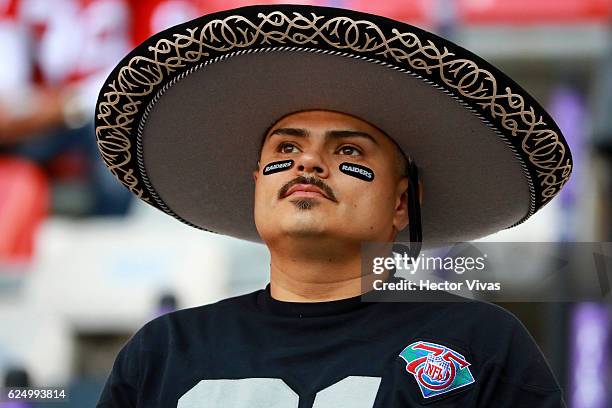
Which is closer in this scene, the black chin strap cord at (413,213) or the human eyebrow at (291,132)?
the human eyebrow at (291,132)

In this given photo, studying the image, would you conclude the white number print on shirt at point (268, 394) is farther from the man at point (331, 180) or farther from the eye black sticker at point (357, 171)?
the eye black sticker at point (357, 171)

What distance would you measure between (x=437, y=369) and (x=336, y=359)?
0.20m

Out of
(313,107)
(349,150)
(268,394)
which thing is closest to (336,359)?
(268,394)

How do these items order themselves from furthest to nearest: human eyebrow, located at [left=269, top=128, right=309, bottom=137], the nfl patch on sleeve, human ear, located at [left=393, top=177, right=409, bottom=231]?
A: 1. human ear, located at [left=393, top=177, right=409, bottom=231]
2. human eyebrow, located at [left=269, top=128, right=309, bottom=137]
3. the nfl patch on sleeve

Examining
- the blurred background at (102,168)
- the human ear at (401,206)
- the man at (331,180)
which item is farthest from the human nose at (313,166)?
the blurred background at (102,168)

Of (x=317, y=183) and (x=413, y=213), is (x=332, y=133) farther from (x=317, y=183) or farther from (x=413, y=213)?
(x=413, y=213)

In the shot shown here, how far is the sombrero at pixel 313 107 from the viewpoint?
2.48 meters

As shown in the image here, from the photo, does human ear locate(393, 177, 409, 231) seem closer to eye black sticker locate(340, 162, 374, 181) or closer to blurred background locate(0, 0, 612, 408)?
eye black sticker locate(340, 162, 374, 181)

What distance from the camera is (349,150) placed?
2.72 meters

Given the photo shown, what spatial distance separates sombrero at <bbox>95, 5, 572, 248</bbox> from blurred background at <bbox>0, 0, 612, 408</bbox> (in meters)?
6.36

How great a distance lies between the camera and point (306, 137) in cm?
273

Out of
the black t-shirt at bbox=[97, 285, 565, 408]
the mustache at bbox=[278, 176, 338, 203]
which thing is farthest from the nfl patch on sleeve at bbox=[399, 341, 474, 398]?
the mustache at bbox=[278, 176, 338, 203]

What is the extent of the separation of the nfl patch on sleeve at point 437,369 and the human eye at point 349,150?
46cm

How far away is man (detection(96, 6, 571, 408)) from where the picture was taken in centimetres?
246
